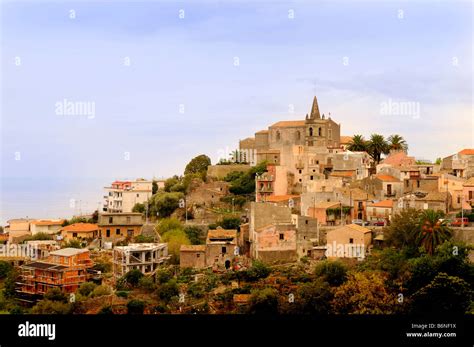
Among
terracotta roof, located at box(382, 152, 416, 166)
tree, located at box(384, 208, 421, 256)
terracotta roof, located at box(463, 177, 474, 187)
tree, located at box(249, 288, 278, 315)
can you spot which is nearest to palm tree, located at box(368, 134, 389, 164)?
terracotta roof, located at box(382, 152, 416, 166)

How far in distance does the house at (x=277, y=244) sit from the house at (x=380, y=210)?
4.21m

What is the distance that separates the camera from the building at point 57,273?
28203 mm

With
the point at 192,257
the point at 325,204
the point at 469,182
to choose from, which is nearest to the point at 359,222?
the point at 325,204

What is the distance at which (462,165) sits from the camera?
113ft

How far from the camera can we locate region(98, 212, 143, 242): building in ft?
112

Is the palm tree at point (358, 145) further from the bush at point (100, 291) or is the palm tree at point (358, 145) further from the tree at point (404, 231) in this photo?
the bush at point (100, 291)

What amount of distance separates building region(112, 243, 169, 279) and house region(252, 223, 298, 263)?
3840mm

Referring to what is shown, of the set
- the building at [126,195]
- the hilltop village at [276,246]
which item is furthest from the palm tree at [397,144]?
the building at [126,195]

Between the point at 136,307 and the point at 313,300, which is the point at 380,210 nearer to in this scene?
the point at 313,300

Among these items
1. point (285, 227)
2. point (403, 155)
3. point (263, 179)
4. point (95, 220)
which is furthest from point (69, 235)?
point (403, 155)

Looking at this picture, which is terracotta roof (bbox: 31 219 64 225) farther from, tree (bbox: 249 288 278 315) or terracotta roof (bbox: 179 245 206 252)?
tree (bbox: 249 288 278 315)

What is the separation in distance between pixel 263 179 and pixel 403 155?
6.78 meters

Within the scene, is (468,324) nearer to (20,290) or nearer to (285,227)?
(285,227)

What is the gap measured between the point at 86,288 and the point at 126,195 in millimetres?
14356
